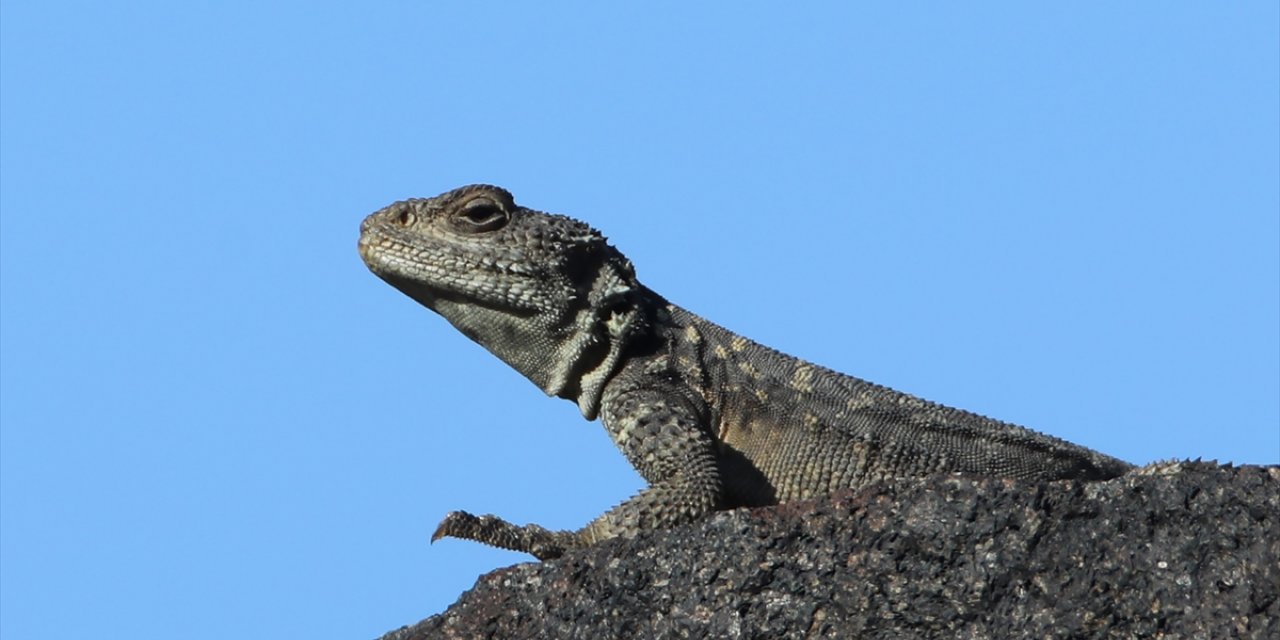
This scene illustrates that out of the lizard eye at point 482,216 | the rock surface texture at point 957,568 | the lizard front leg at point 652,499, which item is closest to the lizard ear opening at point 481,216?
the lizard eye at point 482,216

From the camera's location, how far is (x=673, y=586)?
11.8 m

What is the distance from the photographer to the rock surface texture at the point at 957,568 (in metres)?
11.3

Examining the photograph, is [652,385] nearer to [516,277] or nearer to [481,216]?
[516,277]

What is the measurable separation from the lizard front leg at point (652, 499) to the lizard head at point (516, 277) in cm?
91

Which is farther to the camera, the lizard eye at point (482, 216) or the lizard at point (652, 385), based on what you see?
the lizard eye at point (482, 216)

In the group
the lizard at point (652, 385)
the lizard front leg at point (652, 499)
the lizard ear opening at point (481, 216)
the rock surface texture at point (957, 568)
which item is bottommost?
the rock surface texture at point (957, 568)

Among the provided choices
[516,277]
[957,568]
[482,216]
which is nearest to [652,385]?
[516,277]

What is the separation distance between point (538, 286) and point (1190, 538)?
504cm

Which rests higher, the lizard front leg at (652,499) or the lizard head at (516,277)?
the lizard head at (516,277)

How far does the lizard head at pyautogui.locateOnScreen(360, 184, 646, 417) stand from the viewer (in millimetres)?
14469

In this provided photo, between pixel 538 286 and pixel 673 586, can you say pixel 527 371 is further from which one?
pixel 673 586

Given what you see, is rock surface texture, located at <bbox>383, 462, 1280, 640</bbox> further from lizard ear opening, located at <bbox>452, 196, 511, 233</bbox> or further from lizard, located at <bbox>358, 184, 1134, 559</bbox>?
lizard ear opening, located at <bbox>452, 196, 511, 233</bbox>

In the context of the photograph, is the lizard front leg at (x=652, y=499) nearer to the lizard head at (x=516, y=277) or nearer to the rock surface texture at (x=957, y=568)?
the lizard head at (x=516, y=277)

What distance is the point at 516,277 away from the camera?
14438 mm
